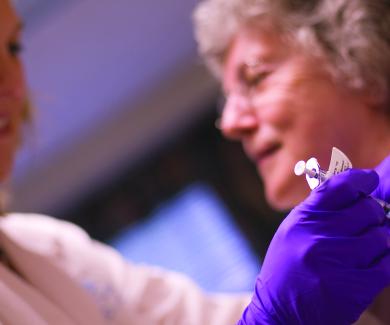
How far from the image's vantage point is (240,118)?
1344 mm

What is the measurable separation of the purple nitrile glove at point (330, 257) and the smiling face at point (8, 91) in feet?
2.56

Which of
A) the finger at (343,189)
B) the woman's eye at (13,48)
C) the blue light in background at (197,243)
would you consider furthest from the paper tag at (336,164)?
the blue light in background at (197,243)

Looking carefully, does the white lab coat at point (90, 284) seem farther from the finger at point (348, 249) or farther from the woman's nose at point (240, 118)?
the finger at point (348, 249)

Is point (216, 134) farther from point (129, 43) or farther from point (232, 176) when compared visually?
point (129, 43)

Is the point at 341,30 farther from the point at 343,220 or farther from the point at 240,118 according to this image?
the point at 343,220

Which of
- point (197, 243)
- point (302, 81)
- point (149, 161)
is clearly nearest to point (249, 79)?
point (302, 81)

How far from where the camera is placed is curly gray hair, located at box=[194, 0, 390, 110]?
3.98 ft

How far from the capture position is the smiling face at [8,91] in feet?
4.55

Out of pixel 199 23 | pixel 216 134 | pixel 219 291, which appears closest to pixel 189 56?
pixel 216 134

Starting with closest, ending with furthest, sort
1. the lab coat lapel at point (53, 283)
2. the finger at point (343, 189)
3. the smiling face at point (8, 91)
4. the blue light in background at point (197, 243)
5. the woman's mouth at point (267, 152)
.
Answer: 1. the finger at point (343, 189)
2. the lab coat lapel at point (53, 283)
3. the woman's mouth at point (267, 152)
4. the smiling face at point (8, 91)
5. the blue light in background at point (197, 243)

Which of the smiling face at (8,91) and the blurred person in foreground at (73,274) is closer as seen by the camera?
the blurred person in foreground at (73,274)

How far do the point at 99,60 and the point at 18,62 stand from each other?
1345mm

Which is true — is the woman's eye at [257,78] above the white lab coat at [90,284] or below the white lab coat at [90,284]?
above

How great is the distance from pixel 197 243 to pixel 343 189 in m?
2.47
